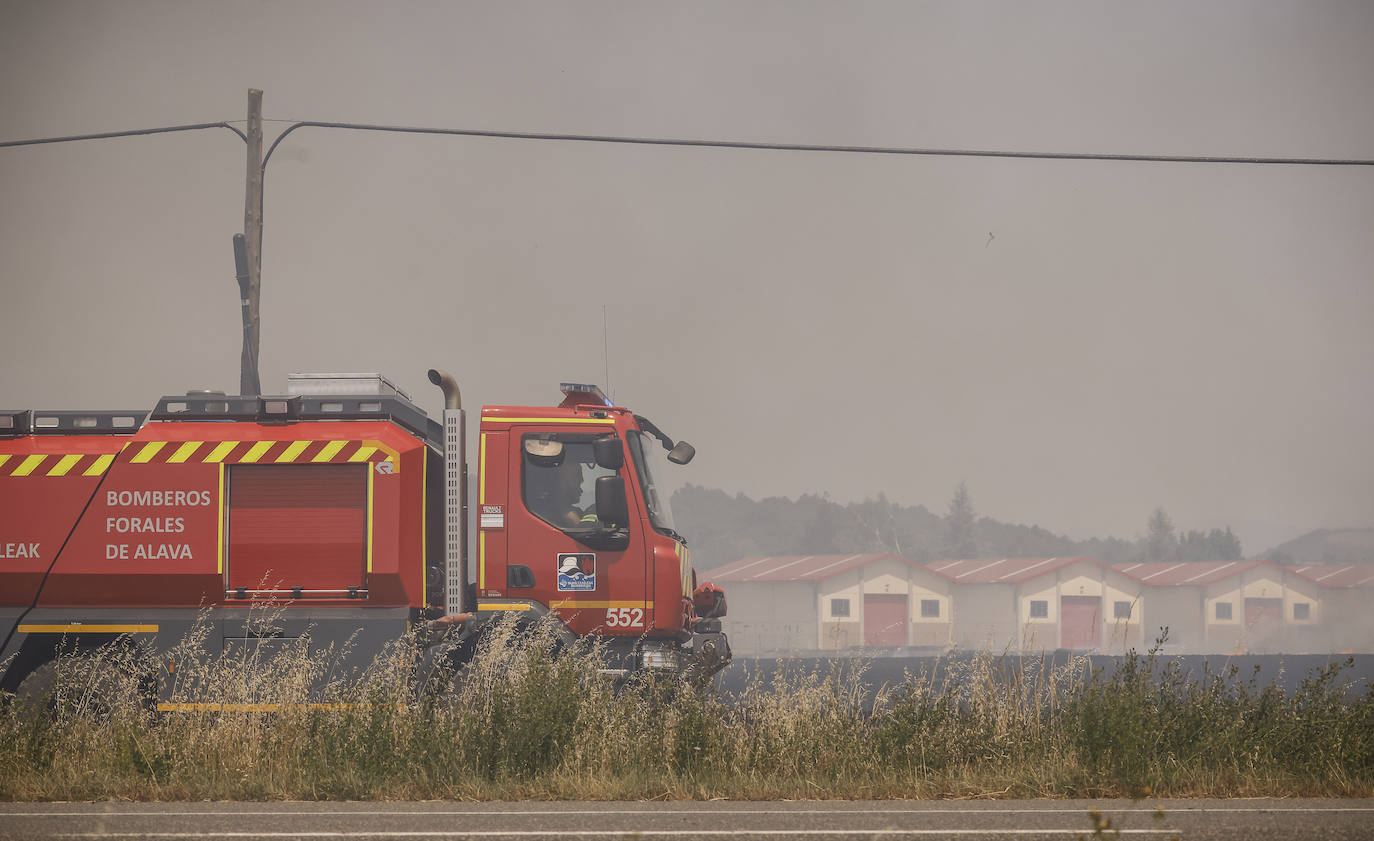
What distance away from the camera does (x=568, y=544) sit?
12.7 metres

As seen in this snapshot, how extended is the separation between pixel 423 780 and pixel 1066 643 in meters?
162

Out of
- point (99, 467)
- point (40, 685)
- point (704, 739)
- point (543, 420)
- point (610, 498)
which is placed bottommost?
point (704, 739)

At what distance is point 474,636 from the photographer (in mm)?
12672

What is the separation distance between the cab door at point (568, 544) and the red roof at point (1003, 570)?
151 metres

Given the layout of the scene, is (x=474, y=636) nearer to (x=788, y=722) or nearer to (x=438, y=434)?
(x=438, y=434)

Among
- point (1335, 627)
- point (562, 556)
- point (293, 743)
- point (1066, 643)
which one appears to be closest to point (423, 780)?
point (293, 743)

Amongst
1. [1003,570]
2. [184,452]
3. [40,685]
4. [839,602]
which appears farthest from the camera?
[1003,570]

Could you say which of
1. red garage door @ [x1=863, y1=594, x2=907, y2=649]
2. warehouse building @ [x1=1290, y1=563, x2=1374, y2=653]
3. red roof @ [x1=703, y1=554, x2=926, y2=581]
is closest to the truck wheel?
red roof @ [x1=703, y1=554, x2=926, y2=581]

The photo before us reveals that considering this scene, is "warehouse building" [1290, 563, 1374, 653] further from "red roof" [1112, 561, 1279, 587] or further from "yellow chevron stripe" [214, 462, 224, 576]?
"yellow chevron stripe" [214, 462, 224, 576]

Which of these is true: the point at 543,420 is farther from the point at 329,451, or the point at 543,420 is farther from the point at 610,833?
the point at 610,833

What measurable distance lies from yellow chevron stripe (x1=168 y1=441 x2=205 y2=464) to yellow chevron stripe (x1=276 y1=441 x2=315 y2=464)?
30.7 inches

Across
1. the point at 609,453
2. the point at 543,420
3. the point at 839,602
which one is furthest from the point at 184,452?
the point at 839,602

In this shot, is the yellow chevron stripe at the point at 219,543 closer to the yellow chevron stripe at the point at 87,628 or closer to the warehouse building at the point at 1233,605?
the yellow chevron stripe at the point at 87,628

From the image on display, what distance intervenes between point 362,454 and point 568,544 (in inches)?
84.8
